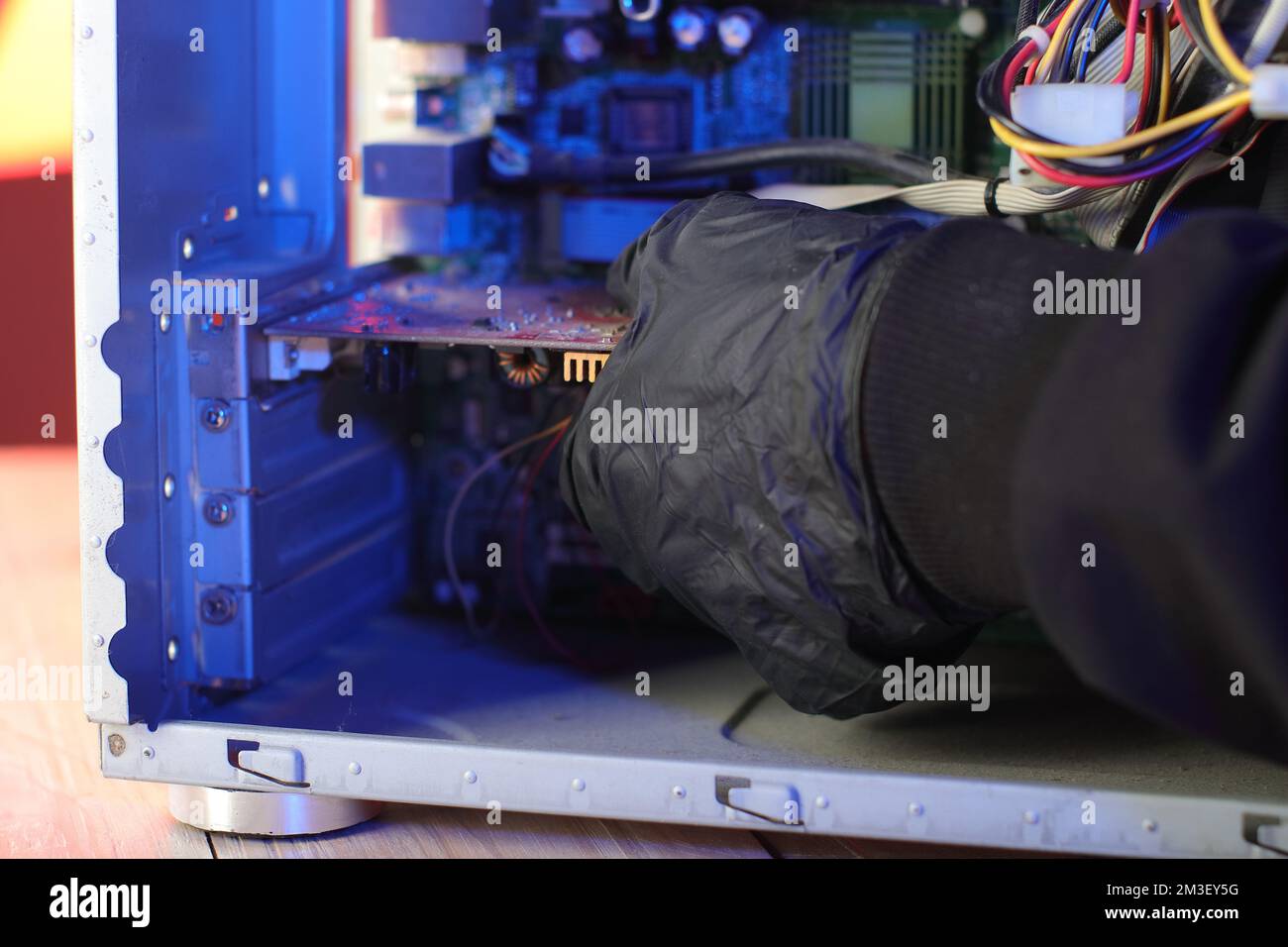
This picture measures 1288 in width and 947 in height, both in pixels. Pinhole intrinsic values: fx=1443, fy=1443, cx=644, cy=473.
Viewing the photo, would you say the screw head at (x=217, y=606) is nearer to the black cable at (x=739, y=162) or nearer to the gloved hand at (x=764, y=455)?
the gloved hand at (x=764, y=455)

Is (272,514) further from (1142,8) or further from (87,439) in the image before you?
(1142,8)

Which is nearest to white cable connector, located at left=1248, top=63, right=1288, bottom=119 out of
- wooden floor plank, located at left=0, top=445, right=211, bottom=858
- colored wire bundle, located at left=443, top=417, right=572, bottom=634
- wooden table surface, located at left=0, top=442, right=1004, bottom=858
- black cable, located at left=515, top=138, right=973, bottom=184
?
black cable, located at left=515, top=138, right=973, bottom=184

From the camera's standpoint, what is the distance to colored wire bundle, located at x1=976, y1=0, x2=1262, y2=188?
1.05 metres

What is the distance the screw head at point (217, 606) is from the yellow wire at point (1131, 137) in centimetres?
83

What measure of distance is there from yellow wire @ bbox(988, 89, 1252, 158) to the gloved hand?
0.11 metres

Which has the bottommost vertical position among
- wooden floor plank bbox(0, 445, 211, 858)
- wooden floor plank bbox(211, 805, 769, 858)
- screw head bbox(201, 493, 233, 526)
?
wooden floor plank bbox(211, 805, 769, 858)

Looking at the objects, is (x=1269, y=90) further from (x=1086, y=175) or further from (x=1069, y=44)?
(x=1069, y=44)

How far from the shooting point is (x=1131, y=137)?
3.58 feet

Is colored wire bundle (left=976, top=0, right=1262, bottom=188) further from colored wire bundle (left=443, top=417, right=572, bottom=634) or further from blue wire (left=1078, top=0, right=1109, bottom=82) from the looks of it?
colored wire bundle (left=443, top=417, right=572, bottom=634)

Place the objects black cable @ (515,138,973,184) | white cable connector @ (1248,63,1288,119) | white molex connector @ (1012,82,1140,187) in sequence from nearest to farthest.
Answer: white cable connector @ (1248,63,1288,119) → white molex connector @ (1012,82,1140,187) → black cable @ (515,138,973,184)

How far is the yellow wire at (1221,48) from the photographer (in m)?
1.03

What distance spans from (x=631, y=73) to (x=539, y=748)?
0.82m

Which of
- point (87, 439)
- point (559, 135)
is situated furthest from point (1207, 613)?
point (559, 135)

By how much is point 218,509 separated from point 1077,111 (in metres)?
0.84
